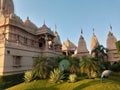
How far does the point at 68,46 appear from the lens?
1906 inches

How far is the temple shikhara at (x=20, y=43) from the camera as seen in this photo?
21359 millimetres

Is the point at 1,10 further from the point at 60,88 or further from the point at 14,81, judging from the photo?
the point at 60,88

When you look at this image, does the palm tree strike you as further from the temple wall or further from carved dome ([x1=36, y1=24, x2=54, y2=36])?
carved dome ([x1=36, y1=24, x2=54, y2=36])

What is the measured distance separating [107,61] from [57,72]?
22262 millimetres

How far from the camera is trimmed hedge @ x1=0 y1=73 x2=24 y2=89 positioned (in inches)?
759

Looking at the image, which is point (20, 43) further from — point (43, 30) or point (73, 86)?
point (73, 86)

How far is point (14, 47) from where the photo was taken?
22172 millimetres

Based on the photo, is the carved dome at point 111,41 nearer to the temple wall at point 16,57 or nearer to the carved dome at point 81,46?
the carved dome at point 81,46

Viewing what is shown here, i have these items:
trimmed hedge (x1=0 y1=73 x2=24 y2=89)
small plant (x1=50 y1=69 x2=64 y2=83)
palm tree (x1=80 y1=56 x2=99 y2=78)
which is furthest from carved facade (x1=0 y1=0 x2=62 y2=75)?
palm tree (x1=80 y1=56 x2=99 y2=78)

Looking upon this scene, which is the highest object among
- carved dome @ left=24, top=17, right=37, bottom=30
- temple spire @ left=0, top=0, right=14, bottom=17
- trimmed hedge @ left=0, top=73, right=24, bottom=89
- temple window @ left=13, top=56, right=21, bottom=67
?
temple spire @ left=0, top=0, right=14, bottom=17

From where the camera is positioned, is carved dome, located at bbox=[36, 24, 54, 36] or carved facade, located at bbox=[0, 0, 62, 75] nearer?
carved facade, located at bbox=[0, 0, 62, 75]

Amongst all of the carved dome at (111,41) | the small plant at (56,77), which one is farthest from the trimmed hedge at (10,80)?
the carved dome at (111,41)

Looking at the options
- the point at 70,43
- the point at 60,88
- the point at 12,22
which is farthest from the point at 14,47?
the point at 70,43

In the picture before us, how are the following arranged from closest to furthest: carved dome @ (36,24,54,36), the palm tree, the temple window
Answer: the palm tree < the temple window < carved dome @ (36,24,54,36)
